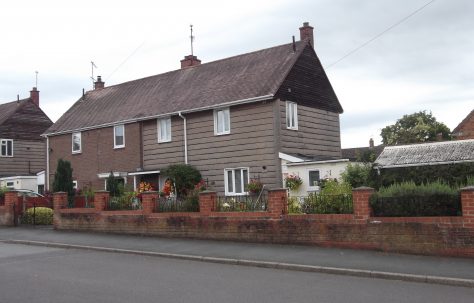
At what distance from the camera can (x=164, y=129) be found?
25891 mm

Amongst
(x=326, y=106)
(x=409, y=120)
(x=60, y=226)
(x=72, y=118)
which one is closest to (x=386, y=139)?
(x=409, y=120)

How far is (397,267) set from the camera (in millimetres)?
10594

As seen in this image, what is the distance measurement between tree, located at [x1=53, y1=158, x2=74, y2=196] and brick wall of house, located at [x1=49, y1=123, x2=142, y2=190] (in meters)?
3.51

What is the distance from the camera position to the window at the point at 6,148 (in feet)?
125

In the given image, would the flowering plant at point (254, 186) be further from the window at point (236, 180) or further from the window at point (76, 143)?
the window at point (76, 143)

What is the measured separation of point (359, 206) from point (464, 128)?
94.4 ft

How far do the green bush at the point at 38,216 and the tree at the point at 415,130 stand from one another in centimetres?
3376

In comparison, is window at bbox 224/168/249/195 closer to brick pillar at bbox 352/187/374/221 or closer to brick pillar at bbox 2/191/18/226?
brick pillar at bbox 2/191/18/226

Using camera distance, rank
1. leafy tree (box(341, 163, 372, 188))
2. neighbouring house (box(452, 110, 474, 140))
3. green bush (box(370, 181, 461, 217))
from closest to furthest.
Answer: green bush (box(370, 181, 461, 217)) < leafy tree (box(341, 163, 372, 188)) < neighbouring house (box(452, 110, 474, 140))

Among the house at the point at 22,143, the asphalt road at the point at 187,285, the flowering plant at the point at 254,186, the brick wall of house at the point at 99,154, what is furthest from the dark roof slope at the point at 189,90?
the asphalt road at the point at 187,285

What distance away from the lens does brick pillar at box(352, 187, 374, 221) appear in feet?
41.8

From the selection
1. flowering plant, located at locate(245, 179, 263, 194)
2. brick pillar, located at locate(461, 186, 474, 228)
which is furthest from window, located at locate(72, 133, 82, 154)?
brick pillar, located at locate(461, 186, 474, 228)

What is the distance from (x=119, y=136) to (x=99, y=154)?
1736 millimetres

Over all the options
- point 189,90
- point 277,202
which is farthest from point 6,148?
point 277,202
